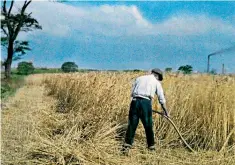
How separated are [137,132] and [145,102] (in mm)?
1554

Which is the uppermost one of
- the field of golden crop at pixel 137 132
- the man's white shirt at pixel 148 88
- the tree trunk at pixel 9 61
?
the tree trunk at pixel 9 61

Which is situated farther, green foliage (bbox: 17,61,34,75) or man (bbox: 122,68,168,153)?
green foliage (bbox: 17,61,34,75)

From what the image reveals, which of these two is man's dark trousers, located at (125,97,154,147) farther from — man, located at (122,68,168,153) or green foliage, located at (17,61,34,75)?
green foliage, located at (17,61,34,75)

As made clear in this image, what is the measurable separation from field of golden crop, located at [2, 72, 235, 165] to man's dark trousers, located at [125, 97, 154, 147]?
287 millimetres

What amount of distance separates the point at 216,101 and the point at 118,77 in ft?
14.9

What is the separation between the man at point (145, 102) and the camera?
9773 millimetres

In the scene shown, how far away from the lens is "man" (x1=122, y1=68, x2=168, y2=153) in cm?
977

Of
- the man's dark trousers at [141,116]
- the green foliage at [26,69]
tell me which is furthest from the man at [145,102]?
the green foliage at [26,69]

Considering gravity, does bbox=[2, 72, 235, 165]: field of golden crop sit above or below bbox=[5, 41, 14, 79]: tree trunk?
below

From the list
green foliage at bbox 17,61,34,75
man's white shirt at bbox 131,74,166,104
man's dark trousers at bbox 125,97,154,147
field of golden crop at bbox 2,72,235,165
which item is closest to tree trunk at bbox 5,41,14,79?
green foliage at bbox 17,61,34,75

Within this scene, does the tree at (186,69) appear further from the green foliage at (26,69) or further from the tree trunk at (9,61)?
the green foliage at (26,69)

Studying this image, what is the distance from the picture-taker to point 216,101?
10406mm

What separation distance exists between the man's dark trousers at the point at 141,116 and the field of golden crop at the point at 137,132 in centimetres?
29

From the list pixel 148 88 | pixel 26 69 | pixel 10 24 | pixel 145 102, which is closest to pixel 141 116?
pixel 145 102
